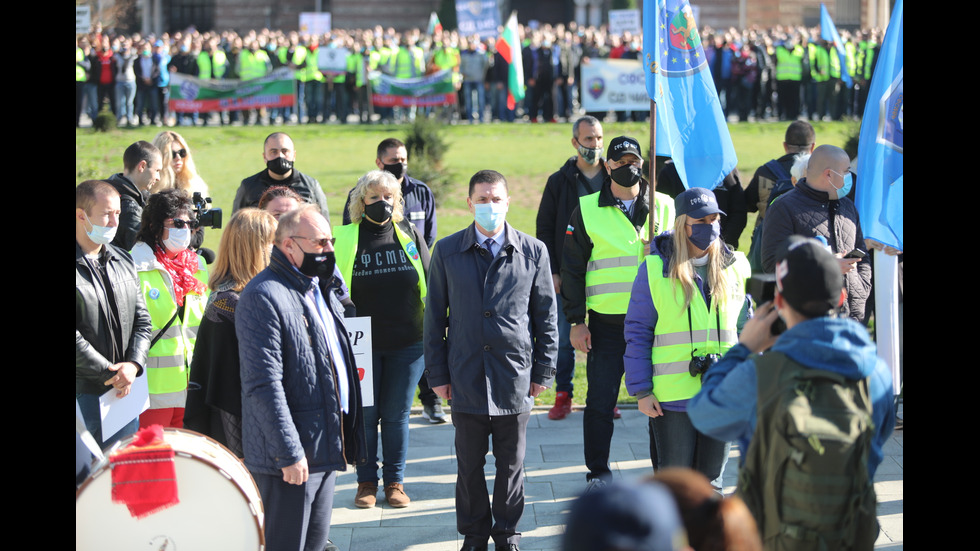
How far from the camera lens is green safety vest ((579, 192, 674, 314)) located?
6391mm

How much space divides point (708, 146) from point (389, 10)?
3745cm

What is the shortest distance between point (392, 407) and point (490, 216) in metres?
1.55

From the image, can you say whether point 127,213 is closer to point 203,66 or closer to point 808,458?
point 808,458

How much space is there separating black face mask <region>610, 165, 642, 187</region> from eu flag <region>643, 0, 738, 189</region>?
516mm

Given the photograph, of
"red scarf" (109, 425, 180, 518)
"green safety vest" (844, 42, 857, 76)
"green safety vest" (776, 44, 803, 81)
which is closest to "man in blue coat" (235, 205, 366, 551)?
"red scarf" (109, 425, 180, 518)

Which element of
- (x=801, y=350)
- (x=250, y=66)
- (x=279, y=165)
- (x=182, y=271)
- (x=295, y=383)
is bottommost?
(x=295, y=383)

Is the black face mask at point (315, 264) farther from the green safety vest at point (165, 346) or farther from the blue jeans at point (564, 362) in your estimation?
the blue jeans at point (564, 362)

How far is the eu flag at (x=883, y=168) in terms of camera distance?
589 centimetres

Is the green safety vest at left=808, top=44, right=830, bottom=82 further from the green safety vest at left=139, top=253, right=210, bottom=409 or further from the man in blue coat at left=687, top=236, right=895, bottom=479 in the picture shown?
the man in blue coat at left=687, top=236, right=895, bottom=479

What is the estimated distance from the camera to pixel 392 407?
652 centimetres

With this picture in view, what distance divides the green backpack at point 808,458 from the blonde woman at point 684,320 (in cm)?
185

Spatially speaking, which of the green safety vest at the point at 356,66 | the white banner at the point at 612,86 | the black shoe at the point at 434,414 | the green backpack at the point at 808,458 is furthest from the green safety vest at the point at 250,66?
the green backpack at the point at 808,458

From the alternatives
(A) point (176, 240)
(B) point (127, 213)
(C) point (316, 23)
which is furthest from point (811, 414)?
(C) point (316, 23)

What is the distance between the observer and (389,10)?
1677 inches
